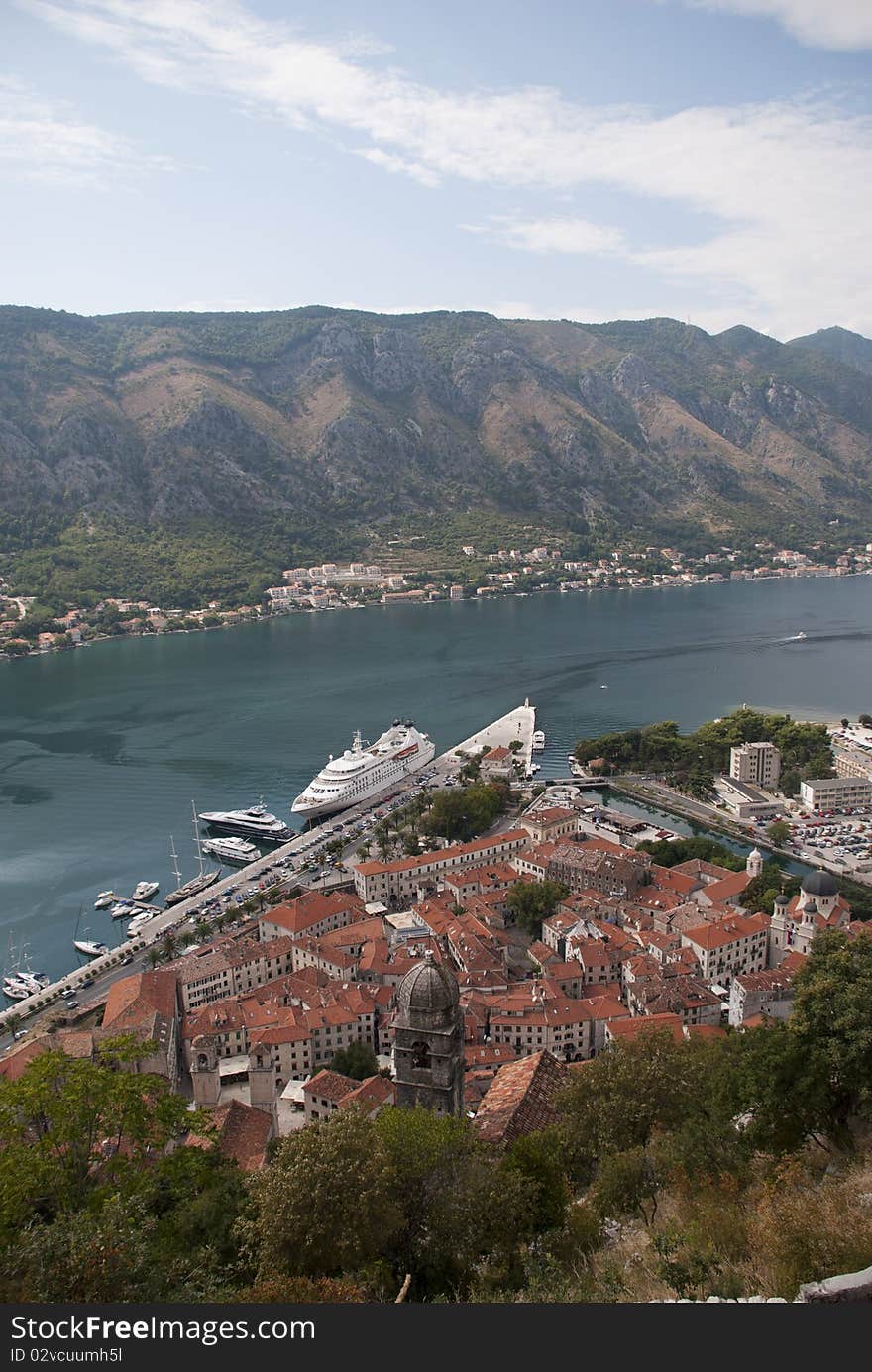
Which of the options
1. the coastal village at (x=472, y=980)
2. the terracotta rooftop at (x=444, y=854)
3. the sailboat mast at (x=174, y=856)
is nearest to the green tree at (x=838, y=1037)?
the coastal village at (x=472, y=980)

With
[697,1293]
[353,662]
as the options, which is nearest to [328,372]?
[353,662]

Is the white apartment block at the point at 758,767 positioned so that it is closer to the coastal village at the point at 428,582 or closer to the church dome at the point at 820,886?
the church dome at the point at 820,886

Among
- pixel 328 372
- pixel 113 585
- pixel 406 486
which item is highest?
pixel 328 372

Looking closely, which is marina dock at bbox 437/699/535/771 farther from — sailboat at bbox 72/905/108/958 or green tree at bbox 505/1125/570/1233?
green tree at bbox 505/1125/570/1233

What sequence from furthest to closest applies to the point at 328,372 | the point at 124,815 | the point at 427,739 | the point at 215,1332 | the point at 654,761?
the point at 328,372
the point at 427,739
the point at 654,761
the point at 124,815
the point at 215,1332

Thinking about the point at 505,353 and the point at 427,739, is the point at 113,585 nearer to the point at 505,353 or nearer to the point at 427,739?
the point at 427,739

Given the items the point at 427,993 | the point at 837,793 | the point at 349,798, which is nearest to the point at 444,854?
the point at 349,798
